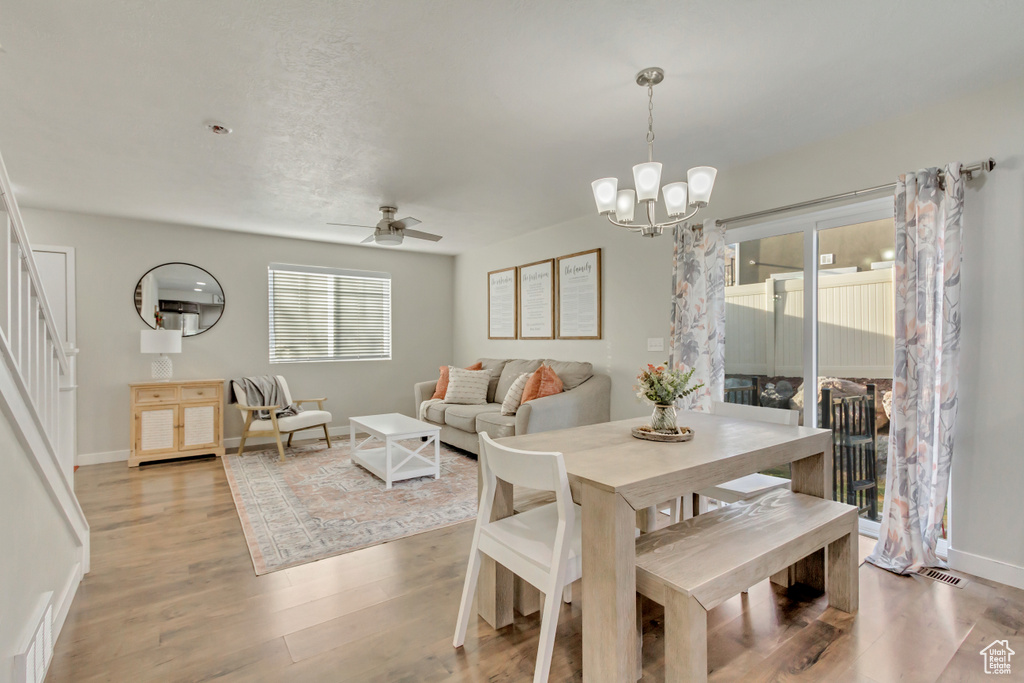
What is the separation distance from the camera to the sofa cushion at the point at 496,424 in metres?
4.20

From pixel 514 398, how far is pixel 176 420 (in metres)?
3.28

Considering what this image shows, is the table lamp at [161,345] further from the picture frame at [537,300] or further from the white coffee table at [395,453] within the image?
the picture frame at [537,300]

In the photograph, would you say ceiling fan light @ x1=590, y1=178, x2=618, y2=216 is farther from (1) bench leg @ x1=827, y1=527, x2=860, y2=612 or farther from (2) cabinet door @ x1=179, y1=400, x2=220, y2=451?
(2) cabinet door @ x1=179, y1=400, x2=220, y2=451

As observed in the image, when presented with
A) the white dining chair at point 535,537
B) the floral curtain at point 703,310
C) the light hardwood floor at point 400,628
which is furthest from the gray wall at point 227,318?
the white dining chair at point 535,537

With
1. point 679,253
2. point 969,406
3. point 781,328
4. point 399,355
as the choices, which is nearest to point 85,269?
point 399,355

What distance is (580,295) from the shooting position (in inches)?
189

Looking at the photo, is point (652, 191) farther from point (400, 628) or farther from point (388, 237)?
point (388, 237)

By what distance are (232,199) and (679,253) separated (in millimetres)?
3665

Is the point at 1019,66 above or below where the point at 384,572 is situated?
above

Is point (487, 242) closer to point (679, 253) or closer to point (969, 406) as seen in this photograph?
point (679, 253)

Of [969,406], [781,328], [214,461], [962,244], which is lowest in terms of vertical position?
[214,461]

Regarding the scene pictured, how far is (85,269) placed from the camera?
4.55 metres

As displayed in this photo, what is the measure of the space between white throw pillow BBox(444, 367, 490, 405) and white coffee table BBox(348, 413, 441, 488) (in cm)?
85

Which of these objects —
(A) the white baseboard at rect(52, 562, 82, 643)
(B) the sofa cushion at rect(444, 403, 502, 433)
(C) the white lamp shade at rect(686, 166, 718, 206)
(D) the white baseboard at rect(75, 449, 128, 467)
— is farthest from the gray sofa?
(D) the white baseboard at rect(75, 449, 128, 467)
